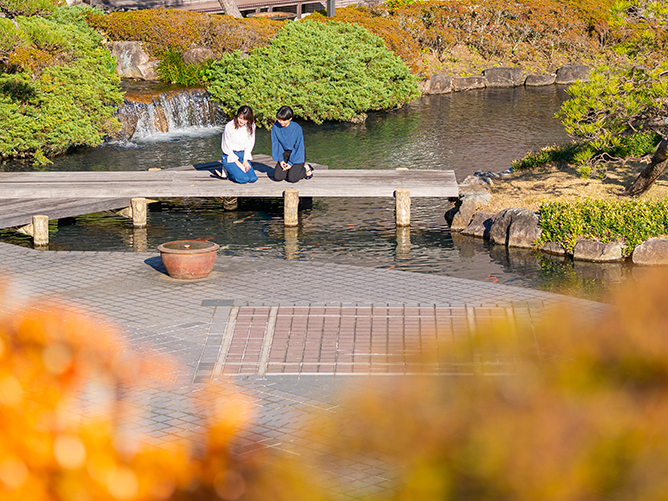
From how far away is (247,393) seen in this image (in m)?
7.82

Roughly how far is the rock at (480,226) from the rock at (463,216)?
0.13 m

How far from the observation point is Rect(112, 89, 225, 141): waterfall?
1011 inches

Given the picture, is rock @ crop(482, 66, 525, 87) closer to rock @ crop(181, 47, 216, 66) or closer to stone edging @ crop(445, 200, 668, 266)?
rock @ crop(181, 47, 216, 66)

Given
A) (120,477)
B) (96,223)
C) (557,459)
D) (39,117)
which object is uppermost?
(120,477)

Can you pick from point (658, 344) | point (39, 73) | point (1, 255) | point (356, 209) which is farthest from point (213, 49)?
point (658, 344)

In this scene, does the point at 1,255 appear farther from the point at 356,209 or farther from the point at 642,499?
the point at 642,499

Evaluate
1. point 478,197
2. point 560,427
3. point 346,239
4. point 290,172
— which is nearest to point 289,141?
point 290,172

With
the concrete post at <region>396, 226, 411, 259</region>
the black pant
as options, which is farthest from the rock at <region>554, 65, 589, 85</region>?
the black pant

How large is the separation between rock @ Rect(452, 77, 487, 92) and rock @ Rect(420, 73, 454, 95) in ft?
1.71

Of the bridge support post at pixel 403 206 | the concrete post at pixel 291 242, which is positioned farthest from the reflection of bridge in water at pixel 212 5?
the bridge support post at pixel 403 206

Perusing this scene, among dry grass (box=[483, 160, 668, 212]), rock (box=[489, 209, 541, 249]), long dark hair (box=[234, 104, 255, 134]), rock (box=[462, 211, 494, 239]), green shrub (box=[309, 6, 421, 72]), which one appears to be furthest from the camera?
green shrub (box=[309, 6, 421, 72])

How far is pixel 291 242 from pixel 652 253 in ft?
20.9

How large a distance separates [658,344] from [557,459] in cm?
107

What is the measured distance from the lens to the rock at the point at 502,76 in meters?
37.6
